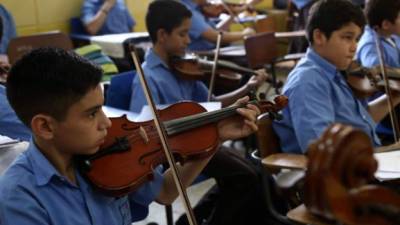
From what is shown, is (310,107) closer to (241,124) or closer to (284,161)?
(284,161)

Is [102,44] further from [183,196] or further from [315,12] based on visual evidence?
[183,196]

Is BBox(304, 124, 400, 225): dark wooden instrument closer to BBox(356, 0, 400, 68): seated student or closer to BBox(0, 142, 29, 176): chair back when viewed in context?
BBox(0, 142, 29, 176): chair back

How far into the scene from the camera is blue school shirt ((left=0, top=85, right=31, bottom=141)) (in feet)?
5.30

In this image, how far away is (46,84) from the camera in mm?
1051

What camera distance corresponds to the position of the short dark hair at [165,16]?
7.20 ft

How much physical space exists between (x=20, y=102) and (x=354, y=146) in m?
0.74

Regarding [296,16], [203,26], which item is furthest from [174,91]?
[296,16]

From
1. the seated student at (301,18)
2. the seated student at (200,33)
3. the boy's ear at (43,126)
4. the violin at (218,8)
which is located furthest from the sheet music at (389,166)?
the seated student at (301,18)

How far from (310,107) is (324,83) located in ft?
0.43

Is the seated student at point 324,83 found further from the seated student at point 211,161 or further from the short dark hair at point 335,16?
the seated student at point 211,161

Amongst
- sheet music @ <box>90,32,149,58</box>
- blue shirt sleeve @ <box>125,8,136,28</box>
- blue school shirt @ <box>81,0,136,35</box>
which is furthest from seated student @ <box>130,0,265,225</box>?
Answer: blue shirt sleeve @ <box>125,8,136,28</box>

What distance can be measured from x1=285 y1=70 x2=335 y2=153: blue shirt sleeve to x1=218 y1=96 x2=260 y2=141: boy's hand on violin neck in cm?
27

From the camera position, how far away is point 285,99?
1486 millimetres

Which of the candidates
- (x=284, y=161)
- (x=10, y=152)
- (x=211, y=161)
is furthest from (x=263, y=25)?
(x=10, y=152)
